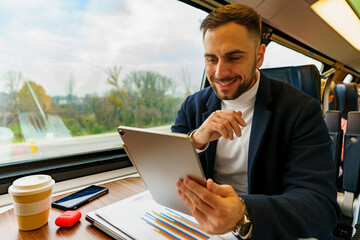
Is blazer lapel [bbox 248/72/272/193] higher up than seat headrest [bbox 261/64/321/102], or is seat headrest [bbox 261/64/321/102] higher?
seat headrest [bbox 261/64/321/102]

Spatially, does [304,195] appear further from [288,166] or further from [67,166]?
[67,166]

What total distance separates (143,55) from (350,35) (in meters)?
4.17

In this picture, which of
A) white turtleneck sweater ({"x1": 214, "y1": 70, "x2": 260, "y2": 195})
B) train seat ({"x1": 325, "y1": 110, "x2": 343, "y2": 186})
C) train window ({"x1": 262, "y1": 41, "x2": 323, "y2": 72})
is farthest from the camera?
train window ({"x1": 262, "y1": 41, "x2": 323, "y2": 72})

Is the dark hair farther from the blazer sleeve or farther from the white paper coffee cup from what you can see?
the white paper coffee cup

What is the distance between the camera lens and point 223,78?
966mm

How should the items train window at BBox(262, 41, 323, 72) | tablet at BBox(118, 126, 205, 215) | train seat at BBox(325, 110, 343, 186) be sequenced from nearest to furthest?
tablet at BBox(118, 126, 205, 215)
train seat at BBox(325, 110, 343, 186)
train window at BBox(262, 41, 323, 72)

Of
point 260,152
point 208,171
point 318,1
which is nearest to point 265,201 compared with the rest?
point 260,152

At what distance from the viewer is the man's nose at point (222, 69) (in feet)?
3.10

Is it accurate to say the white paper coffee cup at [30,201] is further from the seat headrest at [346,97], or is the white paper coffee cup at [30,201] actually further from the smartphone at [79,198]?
the seat headrest at [346,97]

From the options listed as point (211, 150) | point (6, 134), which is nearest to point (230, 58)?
point (211, 150)

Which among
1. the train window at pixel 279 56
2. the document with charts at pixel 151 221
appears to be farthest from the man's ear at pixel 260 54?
the train window at pixel 279 56

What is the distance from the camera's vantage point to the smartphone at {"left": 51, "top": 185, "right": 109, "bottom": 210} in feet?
2.72

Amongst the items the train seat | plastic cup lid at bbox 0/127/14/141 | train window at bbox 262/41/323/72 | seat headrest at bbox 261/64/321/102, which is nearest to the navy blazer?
seat headrest at bbox 261/64/321/102

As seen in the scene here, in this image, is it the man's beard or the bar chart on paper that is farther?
the man's beard
